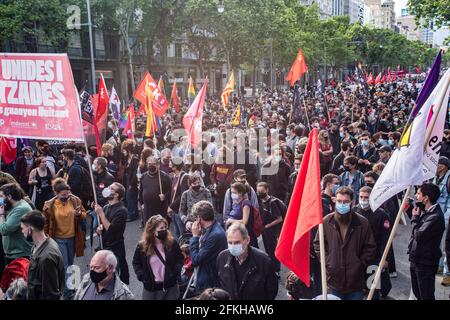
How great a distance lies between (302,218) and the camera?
13.1 ft

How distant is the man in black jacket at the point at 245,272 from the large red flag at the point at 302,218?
0.42m

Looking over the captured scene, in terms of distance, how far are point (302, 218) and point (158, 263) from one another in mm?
1661

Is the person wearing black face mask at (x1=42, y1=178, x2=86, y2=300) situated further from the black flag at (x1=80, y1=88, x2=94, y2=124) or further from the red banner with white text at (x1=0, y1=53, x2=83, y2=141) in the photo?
the black flag at (x1=80, y1=88, x2=94, y2=124)

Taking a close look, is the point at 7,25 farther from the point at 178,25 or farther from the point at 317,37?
the point at 317,37

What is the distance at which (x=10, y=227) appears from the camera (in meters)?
5.50

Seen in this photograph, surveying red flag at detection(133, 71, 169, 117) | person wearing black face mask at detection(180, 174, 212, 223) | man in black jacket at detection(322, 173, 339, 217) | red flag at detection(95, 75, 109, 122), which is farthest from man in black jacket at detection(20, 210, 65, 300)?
red flag at detection(133, 71, 169, 117)

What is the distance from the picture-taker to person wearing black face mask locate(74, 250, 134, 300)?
165 inches

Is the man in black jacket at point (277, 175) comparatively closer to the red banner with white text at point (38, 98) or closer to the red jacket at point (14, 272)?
the red banner with white text at point (38, 98)

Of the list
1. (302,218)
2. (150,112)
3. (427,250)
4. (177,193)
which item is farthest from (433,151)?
(150,112)

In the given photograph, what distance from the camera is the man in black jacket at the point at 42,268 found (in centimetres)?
442

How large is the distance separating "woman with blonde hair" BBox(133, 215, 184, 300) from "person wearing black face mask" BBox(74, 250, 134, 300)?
610mm

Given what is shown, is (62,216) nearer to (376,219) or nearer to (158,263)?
(158,263)

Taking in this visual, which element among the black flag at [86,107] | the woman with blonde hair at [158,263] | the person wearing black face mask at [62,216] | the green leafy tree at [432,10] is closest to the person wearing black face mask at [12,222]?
the person wearing black face mask at [62,216]

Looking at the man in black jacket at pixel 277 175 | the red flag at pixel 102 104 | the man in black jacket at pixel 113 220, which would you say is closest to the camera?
the man in black jacket at pixel 113 220
